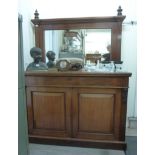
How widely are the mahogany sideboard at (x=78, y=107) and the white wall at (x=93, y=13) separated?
1.88ft

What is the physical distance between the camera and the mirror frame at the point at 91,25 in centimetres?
228

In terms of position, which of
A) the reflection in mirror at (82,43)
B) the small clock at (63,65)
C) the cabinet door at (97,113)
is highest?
the reflection in mirror at (82,43)

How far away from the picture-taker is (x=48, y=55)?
7.92 ft

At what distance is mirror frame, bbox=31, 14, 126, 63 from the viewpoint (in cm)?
228

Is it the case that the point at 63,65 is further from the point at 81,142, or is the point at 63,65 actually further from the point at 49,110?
the point at 81,142

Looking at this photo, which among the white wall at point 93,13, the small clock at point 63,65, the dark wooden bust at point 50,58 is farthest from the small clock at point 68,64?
the white wall at point 93,13

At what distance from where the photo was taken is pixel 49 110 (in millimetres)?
2076

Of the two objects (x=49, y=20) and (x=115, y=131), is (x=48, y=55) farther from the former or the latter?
(x=115, y=131)

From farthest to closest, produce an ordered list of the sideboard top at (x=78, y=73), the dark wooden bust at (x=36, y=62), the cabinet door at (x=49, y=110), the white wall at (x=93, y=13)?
the white wall at (x=93, y=13) < the dark wooden bust at (x=36, y=62) < the cabinet door at (x=49, y=110) < the sideboard top at (x=78, y=73)

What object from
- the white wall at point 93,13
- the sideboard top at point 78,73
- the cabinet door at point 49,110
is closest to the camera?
the sideboard top at point 78,73

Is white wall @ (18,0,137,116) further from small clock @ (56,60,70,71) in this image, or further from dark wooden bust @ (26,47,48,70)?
small clock @ (56,60,70,71)

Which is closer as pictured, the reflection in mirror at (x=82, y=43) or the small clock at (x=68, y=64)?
the small clock at (x=68, y=64)

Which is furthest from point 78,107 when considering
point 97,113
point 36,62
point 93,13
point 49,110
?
point 93,13

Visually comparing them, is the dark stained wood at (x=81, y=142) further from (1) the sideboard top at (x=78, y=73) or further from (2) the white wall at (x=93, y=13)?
(1) the sideboard top at (x=78, y=73)
